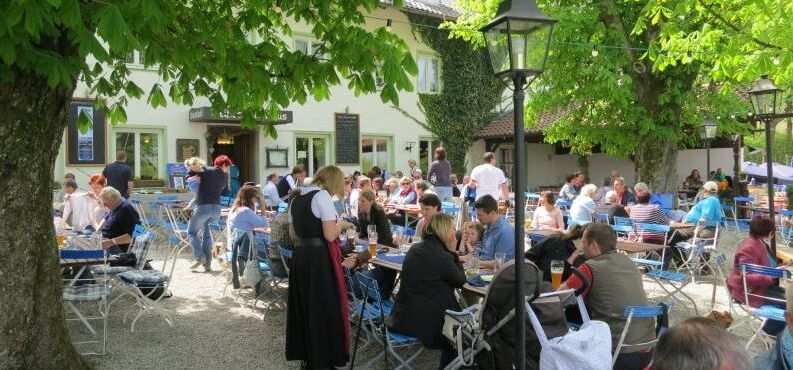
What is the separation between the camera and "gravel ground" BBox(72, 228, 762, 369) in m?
5.19

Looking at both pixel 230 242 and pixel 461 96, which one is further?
pixel 461 96

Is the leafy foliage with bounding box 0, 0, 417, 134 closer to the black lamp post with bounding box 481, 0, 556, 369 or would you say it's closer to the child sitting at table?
the black lamp post with bounding box 481, 0, 556, 369

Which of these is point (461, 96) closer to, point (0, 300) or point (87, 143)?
point (87, 143)

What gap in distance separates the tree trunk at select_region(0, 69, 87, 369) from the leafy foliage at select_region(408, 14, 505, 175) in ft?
54.7

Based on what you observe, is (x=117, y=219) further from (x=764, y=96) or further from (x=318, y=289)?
(x=764, y=96)

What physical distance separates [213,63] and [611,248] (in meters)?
3.32

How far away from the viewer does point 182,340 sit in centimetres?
580

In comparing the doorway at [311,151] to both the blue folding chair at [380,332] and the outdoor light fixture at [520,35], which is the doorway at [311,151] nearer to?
the blue folding chair at [380,332]

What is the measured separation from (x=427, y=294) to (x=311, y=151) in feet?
47.6

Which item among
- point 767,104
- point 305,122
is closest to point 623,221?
point 767,104

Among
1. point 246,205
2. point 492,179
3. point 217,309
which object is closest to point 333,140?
point 492,179

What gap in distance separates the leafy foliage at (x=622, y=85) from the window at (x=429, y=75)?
21.7ft

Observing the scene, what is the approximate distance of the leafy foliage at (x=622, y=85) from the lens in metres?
12.2

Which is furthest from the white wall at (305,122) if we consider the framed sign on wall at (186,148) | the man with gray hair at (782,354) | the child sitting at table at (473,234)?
the man with gray hair at (782,354)
